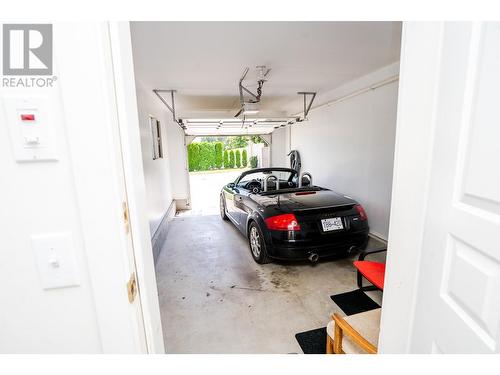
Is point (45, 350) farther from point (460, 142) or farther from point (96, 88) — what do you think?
point (460, 142)

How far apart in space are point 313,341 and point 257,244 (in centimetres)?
138

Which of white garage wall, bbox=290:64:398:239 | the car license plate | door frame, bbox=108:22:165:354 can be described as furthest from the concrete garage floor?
door frame, bbox=108:22:165:354

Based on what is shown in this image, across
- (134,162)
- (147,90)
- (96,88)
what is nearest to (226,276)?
(134,162)

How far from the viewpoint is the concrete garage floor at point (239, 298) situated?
1.79 meters

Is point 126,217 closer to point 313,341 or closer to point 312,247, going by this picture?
point 313,341

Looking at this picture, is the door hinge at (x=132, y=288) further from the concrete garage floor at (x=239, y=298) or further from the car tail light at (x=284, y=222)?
the car tail light at (x=284, y=222)

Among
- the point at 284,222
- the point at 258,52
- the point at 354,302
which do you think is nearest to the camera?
the point at 354,302

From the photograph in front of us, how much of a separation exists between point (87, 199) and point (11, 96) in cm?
29

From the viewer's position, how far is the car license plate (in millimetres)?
2555

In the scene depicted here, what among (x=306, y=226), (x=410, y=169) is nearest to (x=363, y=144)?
(x=306, y=226)

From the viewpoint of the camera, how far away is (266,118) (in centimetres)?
485

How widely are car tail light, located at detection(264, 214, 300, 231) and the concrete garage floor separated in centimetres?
64
